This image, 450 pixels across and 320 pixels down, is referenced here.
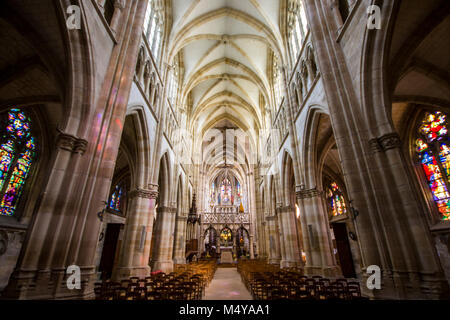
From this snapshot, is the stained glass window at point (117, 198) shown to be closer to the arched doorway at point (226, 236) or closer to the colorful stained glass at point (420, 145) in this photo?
the arched doorway at point (226, 236)

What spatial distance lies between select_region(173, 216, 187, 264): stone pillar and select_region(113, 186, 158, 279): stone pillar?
29.2ft

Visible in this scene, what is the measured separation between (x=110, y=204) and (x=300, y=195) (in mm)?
16313

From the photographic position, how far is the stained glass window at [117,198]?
1901cm

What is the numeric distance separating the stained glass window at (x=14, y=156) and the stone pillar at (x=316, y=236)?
1532 cm

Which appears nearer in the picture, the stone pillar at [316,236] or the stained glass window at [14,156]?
the stone pillar at [316,236]

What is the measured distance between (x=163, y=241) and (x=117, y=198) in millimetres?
8746

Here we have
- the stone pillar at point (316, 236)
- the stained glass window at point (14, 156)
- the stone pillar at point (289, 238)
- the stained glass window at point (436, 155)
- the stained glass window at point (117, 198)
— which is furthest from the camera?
the stained glass window at point (117, 198)

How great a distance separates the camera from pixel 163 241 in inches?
557

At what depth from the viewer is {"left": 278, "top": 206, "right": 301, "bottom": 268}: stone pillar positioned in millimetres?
13709

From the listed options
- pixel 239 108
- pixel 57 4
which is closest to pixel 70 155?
pixel 57 4

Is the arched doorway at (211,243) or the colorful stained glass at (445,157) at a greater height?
the colorful stained glass at (445,157)

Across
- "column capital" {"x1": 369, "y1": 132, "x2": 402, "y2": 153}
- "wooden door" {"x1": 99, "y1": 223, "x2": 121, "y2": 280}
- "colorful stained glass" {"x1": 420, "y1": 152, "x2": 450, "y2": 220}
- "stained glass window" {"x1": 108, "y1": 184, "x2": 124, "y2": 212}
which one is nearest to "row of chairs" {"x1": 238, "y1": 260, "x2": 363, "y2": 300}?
"column capital" {"x1": 369, "y1": 132, "x2": 402, "y2": 153}

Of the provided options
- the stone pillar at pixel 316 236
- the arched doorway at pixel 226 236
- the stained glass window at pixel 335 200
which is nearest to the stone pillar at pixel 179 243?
the stone pillar at pixel 316 236

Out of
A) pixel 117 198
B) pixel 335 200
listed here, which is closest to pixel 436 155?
pixel 335 200
